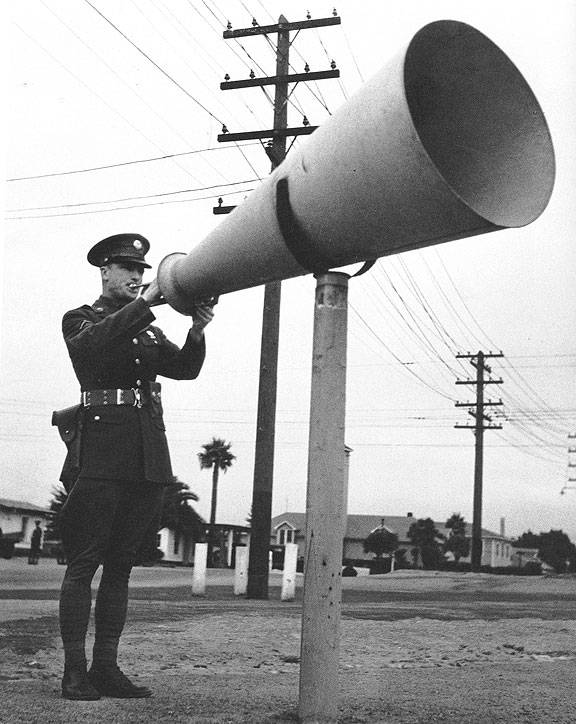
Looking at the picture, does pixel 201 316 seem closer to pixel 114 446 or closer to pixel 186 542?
pixel 114 446

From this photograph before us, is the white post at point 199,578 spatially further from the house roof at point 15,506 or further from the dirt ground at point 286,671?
the house roof at point 15,506

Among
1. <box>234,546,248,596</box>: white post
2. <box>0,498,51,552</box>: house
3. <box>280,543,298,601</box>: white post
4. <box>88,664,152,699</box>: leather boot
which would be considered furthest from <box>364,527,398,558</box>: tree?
<box>88,664,152,699</box>: leather boot

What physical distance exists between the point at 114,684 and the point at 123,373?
1144 mm

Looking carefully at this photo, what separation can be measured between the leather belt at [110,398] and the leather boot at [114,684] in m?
0.97

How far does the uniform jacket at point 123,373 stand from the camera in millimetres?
3459

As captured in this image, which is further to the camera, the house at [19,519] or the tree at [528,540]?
the tree at [528,540]

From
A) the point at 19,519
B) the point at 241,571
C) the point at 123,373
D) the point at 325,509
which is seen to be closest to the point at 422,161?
the point at 325,509

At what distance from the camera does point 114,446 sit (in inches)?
140

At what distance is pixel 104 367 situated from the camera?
361 cm

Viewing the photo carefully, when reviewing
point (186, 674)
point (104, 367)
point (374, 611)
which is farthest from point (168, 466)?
point (374, 611)

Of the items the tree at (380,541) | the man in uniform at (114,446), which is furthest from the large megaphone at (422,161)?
the tree at (380,541)

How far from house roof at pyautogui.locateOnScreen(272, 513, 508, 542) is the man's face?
8627 cm

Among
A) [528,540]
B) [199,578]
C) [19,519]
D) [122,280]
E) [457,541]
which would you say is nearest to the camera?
[122,280]

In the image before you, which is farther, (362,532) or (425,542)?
(362,532)
